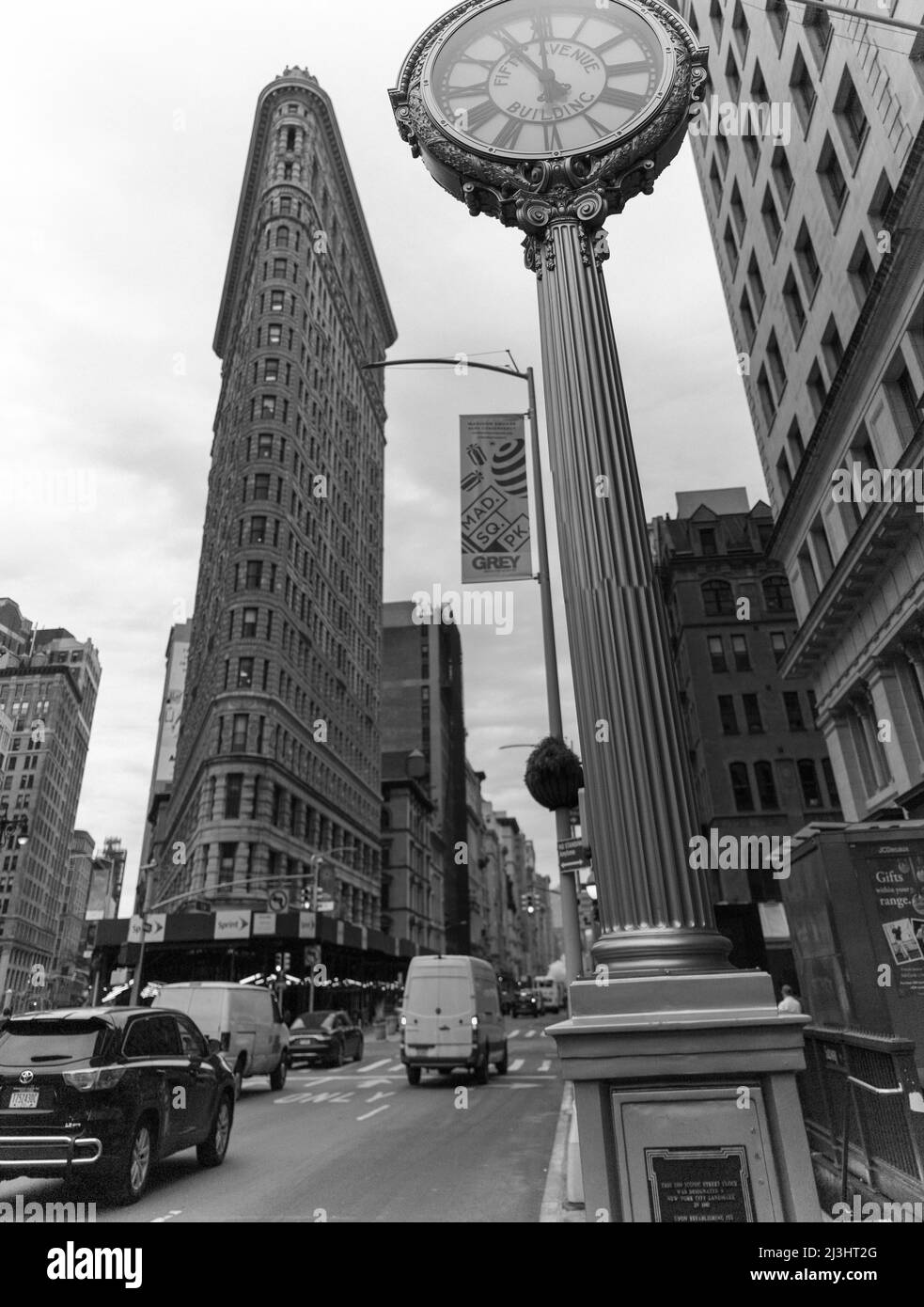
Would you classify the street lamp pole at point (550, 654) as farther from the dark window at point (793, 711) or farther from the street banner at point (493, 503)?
the dark window at point (793, 711)

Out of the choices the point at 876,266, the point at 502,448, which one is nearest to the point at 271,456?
the point at 876,266

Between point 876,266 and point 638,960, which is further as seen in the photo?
point 876,266

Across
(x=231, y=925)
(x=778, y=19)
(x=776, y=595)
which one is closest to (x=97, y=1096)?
(x=778, y=19)

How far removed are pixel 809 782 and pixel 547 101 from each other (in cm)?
4693

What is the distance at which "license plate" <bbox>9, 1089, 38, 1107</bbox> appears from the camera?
8.09m

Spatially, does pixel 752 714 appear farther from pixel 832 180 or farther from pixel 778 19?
pixel 778 19

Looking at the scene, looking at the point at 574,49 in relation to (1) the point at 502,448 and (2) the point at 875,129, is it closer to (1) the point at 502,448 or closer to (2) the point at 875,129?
(1) the point at 502,448

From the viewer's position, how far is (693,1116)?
3889 millimetres

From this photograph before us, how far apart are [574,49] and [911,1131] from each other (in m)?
9.04

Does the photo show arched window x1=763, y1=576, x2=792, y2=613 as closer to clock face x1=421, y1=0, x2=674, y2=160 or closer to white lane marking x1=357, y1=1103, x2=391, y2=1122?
white lane marking x1=357, y1=1103, x2=391, y2=1122

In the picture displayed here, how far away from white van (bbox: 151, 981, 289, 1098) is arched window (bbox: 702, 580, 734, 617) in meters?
39.6

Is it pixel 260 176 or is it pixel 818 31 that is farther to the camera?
pixel 260 176

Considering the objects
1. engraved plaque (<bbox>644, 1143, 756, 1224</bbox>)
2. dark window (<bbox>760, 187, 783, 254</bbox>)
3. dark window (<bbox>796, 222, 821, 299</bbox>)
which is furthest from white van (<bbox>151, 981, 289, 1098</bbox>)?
dark window (<bbox>760, 187, 783, 254</bbox>)

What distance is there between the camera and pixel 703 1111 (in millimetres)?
3891
